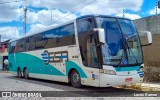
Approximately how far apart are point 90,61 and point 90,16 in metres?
2.04

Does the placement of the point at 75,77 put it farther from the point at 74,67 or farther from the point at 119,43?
the point at 119,43

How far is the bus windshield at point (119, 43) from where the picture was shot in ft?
39.3

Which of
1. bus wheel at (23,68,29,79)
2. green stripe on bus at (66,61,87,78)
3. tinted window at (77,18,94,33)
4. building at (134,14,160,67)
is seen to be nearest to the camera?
tinted window at (77,18,94,33)

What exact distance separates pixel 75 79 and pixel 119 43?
3.20 metres

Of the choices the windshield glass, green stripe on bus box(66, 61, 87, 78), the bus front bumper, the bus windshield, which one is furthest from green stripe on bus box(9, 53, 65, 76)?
the windshield glass

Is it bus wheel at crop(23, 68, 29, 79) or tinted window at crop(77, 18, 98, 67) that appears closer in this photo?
tinted window at crop(77, 18, 98, 67)

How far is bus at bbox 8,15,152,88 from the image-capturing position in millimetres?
11930

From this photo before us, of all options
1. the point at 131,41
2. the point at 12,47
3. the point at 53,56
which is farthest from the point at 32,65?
the point at 131,41

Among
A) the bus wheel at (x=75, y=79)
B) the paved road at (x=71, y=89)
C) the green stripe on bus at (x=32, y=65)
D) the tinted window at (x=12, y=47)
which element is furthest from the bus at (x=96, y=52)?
the tinted window at (x=12, y=47)

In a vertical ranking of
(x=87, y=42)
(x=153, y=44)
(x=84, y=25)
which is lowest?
(x=87, y=42)

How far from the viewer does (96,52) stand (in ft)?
40.0

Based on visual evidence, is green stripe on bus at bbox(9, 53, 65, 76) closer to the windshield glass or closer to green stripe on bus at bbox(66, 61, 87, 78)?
green stripe on bus at bbox(66, 61, 87, 78)

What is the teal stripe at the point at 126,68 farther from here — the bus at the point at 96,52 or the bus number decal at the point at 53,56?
the bus number decal at the point at 53,56

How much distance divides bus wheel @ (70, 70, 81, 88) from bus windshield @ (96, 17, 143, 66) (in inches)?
98.0
